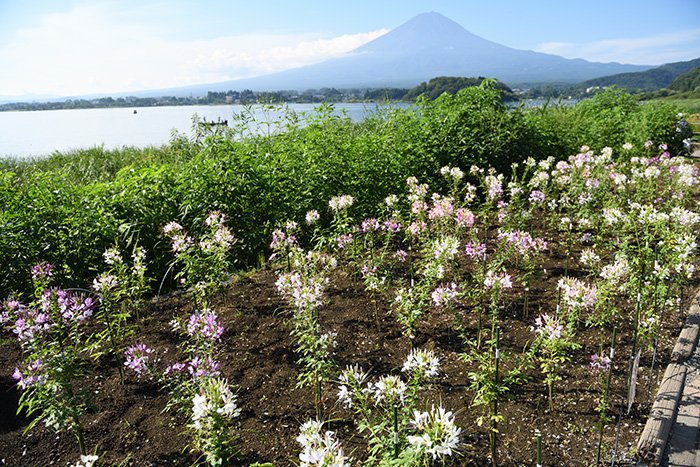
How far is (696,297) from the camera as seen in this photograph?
3.75 m

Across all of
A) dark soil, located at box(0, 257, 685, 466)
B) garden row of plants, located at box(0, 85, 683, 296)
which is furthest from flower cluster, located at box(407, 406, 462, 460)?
garden row of plants, located at box(0, 85, 683, 296)

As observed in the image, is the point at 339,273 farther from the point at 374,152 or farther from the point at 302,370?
the point at 374,152

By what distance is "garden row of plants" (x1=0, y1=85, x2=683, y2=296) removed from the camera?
12.5 feet

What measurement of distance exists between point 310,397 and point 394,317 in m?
1.08

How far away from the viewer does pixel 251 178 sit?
15.1ft

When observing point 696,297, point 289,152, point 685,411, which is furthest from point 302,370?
point 696,297

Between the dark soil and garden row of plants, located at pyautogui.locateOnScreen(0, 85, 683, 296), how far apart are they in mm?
898

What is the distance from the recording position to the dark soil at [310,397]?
7.36 ft

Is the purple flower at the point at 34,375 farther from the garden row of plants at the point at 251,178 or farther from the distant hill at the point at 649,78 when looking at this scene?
the distant hill at the point at 649,78

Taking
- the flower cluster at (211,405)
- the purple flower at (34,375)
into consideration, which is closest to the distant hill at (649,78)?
the flower cluster at (211,405)

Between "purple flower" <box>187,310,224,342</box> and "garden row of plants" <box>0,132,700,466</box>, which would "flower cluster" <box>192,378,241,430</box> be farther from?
"purple flower" <box>187,310,224,342</box>

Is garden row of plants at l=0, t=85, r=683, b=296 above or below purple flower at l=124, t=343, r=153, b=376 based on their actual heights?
above

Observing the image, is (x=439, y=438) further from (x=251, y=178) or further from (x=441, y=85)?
(x=441, y=85)

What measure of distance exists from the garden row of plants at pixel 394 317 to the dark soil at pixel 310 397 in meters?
0.06
